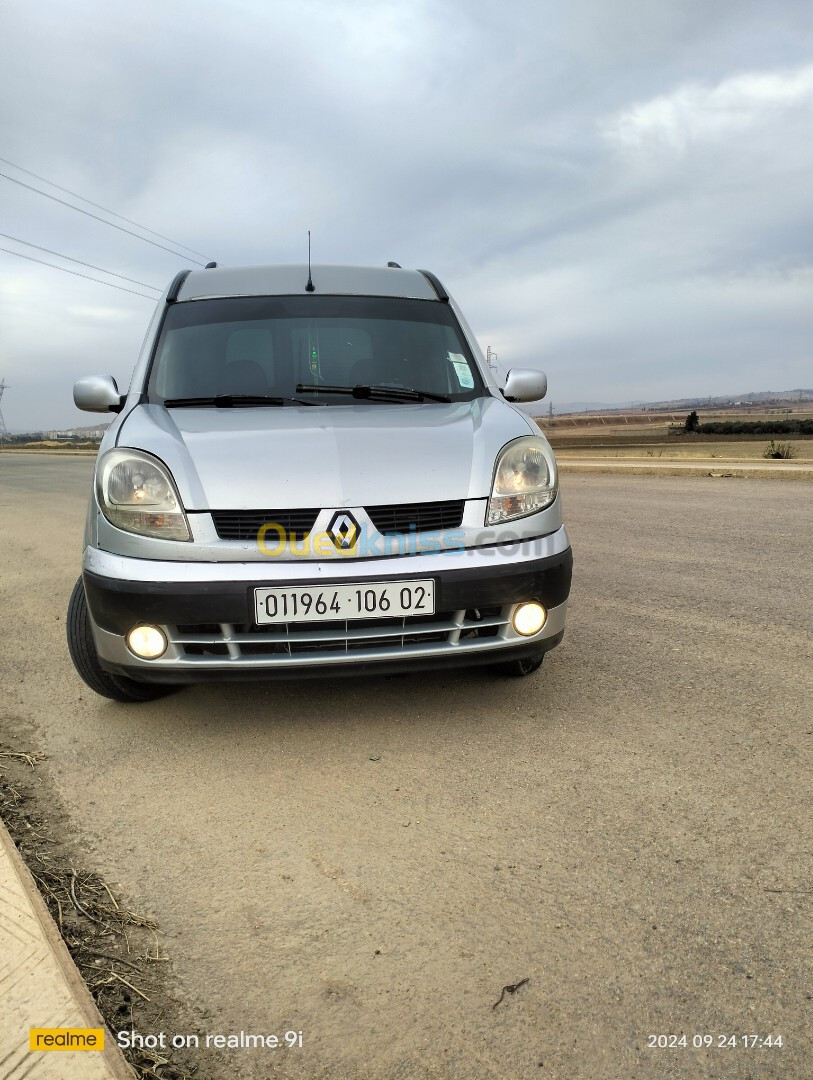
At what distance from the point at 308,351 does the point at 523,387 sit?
1042 millimetres

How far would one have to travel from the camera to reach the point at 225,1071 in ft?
4.46

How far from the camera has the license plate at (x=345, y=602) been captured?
2.43 metres

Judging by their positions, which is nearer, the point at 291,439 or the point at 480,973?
the point at 480,973

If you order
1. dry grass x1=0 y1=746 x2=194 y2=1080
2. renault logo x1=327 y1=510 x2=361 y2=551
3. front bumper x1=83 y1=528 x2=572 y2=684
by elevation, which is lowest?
dry grass x1=0 y1=746 x2=194 y2=1080

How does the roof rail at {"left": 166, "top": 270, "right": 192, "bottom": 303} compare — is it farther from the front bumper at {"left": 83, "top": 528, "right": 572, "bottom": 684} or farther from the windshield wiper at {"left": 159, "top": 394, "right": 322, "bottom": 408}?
the front bumper at {"left": 83, "top": 528, "right": 572, "bottom": 684}

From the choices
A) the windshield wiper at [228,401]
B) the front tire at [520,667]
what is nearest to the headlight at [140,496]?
the windshield wiper at [228,401]

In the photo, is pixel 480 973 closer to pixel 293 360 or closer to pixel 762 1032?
pixel 762 1032

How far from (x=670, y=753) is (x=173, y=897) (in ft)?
5.22

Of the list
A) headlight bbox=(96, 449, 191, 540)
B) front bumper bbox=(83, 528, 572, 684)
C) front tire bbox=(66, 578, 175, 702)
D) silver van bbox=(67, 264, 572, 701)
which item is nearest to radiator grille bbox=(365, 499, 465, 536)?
silver van bbox=(67, 264, 572, 701)

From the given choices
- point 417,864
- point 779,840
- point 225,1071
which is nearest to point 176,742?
point 417,864

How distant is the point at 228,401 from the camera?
10.6 feet

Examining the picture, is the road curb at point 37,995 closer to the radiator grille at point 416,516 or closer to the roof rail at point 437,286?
the radiator grille at point 416,516

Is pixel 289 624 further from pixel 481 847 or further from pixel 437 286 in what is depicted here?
pixel 437 286

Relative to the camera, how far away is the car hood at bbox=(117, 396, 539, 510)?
2551 millimetres
